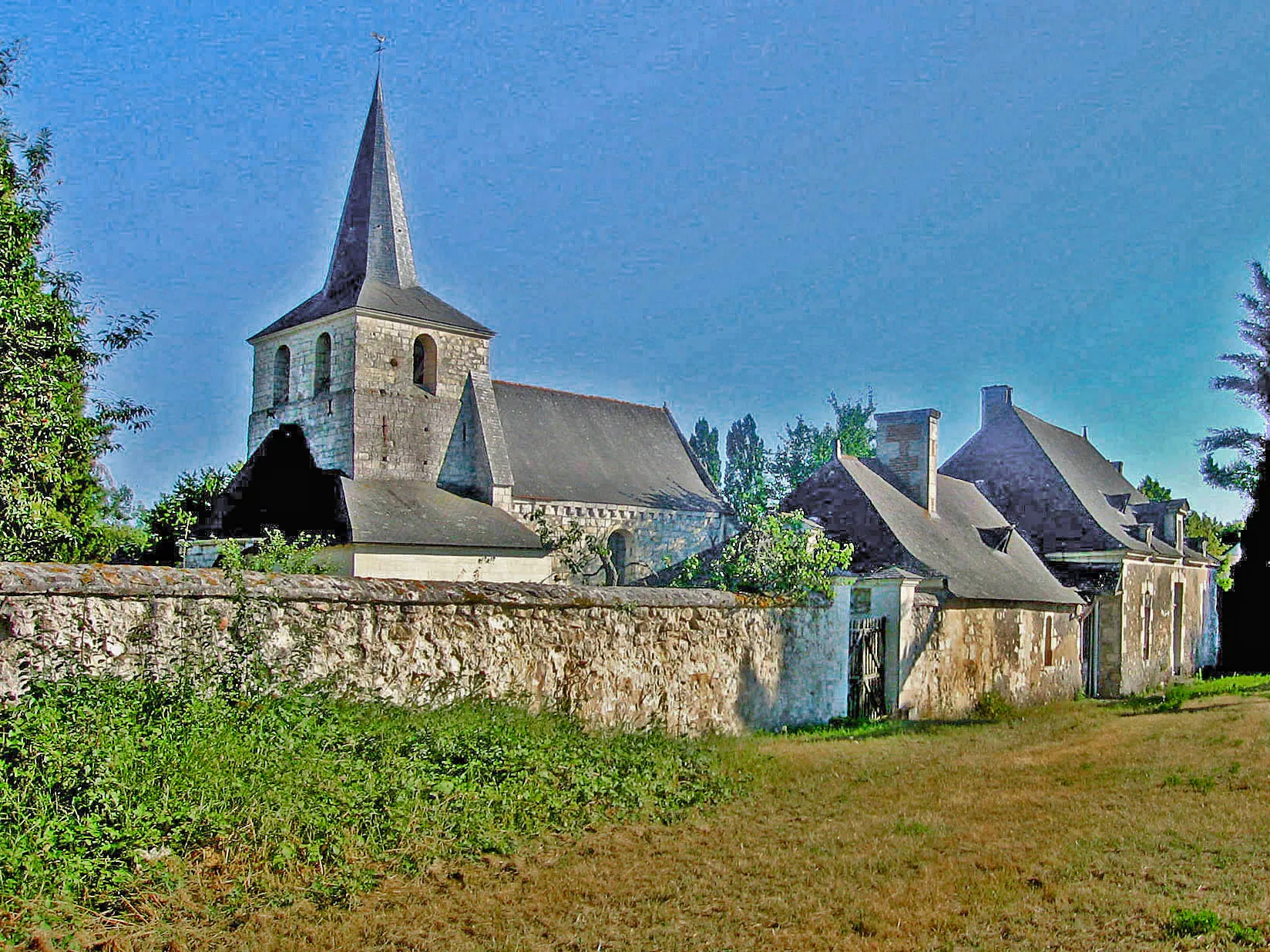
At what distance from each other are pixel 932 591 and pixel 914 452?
207 inches

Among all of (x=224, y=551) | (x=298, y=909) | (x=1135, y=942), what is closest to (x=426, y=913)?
A: (x=298, y=909)

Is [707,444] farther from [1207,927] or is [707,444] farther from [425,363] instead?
[1207,927]

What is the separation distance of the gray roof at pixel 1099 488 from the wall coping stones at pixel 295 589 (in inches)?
660

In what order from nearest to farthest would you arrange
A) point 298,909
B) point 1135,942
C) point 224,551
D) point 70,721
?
point 1135,942 → point 298,909 → point 70,721 → point 224,551

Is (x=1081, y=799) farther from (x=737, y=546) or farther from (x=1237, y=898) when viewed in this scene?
(x=737, y=546)

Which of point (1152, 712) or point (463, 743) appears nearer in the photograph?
point (463, 743)

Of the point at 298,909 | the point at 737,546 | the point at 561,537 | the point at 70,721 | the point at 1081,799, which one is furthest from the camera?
the point at 561,537

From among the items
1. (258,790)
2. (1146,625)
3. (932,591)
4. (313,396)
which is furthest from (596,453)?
(258,790)

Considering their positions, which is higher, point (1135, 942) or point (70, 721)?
point (70, 721)

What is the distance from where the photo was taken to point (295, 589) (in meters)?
7.29

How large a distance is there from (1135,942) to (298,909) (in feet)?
12.5

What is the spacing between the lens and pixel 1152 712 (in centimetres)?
1446

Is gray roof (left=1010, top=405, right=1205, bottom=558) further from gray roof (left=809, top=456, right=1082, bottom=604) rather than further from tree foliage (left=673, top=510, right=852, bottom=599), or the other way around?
tree foliage (left=673, top=510, right=852, bottom=599)

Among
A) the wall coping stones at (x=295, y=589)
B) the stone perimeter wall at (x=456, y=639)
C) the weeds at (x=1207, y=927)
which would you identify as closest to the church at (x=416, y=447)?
the stone perimeter wall at (x=456, y=639)
